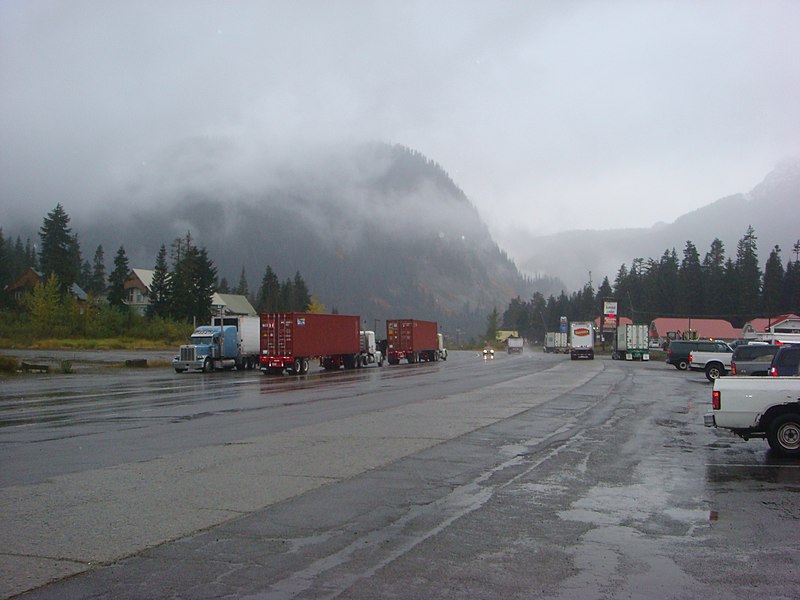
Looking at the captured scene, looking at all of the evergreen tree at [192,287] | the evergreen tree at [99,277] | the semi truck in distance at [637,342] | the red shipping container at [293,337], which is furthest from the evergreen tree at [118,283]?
the semi truck in distance at [637,342]

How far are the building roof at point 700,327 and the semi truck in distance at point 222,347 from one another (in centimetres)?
10146

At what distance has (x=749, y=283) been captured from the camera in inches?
5399

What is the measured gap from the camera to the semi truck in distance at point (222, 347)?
43.7 m

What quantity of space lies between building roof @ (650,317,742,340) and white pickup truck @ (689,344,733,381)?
95.7m

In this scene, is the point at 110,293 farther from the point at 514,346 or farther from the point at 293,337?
the point at 293,337

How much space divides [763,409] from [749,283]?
139 metres

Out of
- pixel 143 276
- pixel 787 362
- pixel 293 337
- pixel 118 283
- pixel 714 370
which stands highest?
pixel 143 276

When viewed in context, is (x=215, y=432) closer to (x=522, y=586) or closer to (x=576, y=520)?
(x=576, y=520)

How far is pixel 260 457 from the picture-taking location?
37.1 feet

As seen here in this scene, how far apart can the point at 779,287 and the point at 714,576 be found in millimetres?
141891

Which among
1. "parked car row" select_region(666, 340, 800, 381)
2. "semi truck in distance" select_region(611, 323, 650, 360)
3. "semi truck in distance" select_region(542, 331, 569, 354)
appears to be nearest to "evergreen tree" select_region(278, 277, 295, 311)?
"semi truck in distance" select_region(542, 331, 569, 354)

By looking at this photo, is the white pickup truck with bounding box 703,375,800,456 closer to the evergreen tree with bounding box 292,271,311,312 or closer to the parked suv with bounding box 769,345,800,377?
the parked suv with bounding box 769,345,800,377

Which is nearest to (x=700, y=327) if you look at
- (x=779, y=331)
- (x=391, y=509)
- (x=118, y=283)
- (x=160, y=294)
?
(x=779, y=331)

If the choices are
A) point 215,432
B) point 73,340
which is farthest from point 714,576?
point 73,340
